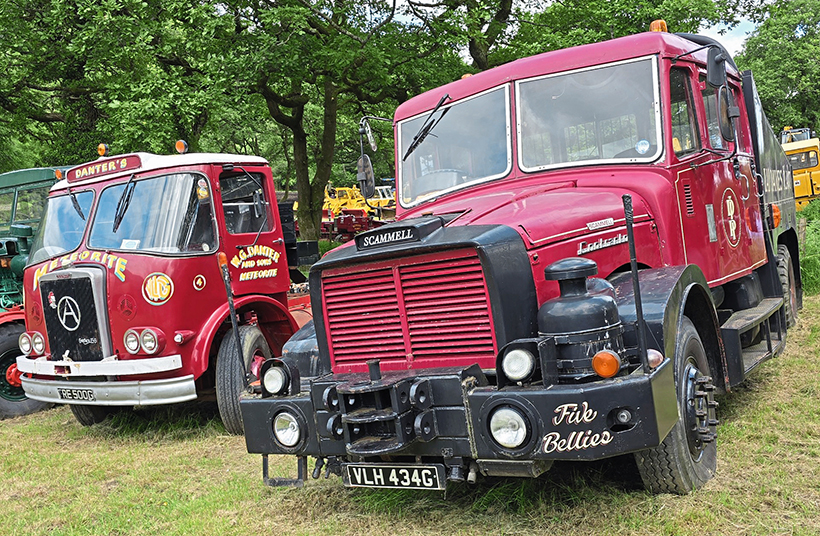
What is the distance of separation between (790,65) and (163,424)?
120 feet

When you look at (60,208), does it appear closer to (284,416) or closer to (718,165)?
(284,416)

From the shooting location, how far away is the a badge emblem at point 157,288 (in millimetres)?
6543

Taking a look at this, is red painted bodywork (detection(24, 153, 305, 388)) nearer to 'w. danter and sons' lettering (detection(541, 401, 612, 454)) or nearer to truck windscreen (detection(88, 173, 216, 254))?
truck windscreen (detection(88, 173, 216, 254))

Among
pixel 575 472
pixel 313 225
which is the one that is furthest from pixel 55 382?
pixel 313 225

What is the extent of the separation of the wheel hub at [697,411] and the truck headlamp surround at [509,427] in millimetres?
1100

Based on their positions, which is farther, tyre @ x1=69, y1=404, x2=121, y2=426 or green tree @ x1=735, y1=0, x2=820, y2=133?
green tree @ x1=735, y1=0, x2=820, y2=133

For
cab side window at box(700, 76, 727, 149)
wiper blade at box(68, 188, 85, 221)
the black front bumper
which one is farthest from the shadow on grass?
cab side window at box(700, 76, 727, 149)

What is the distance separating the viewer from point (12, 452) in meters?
6.77

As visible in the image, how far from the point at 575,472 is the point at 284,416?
174cm

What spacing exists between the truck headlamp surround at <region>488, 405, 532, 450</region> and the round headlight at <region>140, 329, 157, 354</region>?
156 inches

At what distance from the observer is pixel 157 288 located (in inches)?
258

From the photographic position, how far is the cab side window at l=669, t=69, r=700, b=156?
504 centimetres

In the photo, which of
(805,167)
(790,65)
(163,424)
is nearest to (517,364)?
(163,424)

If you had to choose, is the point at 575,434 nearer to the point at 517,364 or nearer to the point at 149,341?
the point at 517,364
